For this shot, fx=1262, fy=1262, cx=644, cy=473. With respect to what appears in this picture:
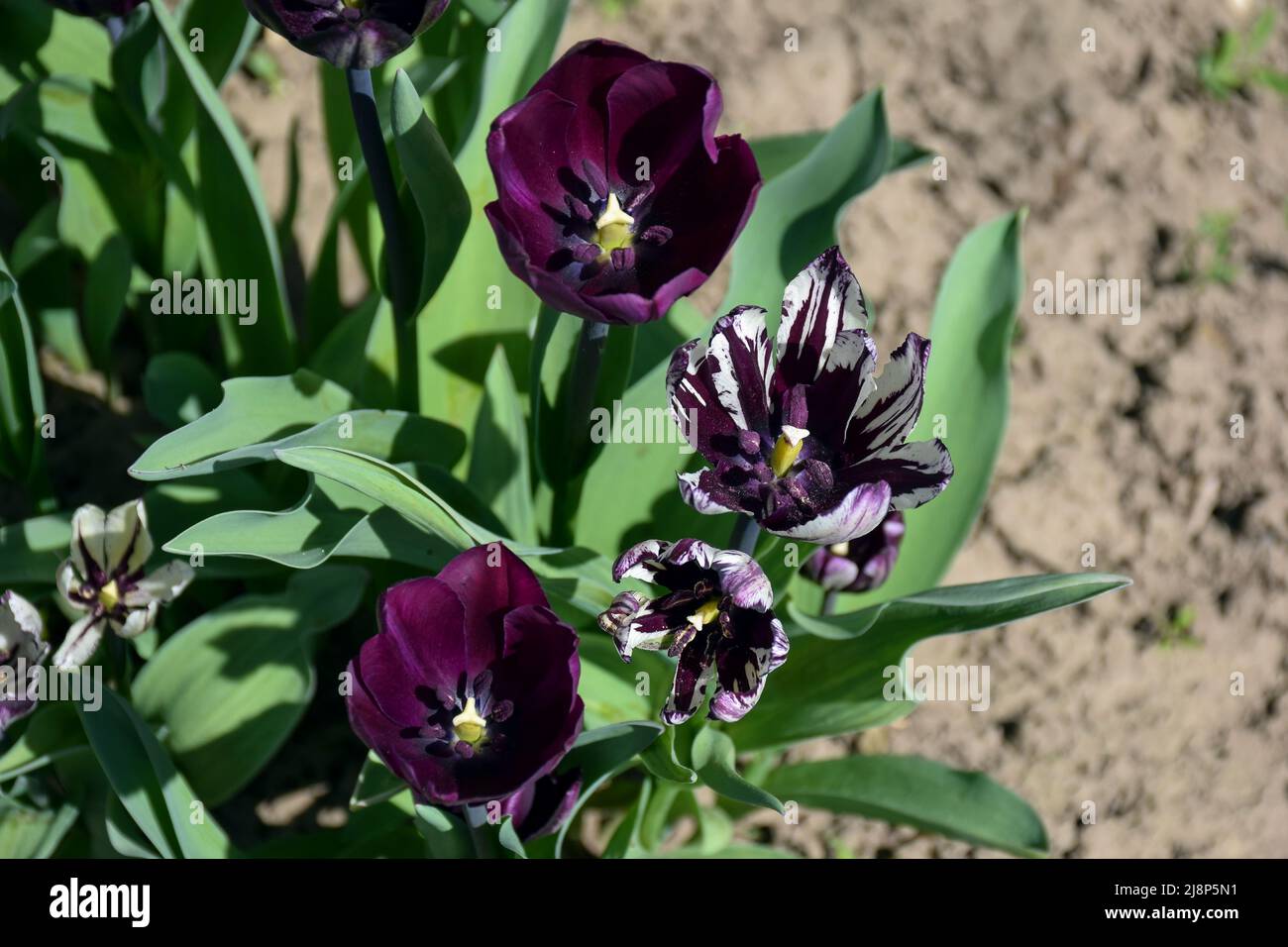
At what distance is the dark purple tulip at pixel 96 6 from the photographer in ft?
6.67

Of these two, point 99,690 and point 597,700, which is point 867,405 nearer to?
point 597,700

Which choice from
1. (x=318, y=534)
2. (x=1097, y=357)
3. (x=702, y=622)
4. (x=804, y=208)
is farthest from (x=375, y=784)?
(x=1097, y=357)

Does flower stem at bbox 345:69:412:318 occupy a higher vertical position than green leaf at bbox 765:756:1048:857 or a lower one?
higher

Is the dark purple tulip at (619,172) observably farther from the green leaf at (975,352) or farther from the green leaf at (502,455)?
the green leaf at (975,352)

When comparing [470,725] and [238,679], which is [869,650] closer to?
[470,725]

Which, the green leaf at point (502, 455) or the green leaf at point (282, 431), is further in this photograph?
the green leaf at point (502, 455)

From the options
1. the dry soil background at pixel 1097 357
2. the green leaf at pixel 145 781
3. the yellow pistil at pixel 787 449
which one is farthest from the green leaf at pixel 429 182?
the dry soil background at pixel 1097 357

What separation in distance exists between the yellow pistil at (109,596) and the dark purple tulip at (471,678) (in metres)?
0.58

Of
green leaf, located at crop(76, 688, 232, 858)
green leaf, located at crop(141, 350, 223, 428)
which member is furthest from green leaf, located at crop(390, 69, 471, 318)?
green leaf, located at crop(76, 688, 232, 858)

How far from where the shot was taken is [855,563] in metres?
2.10

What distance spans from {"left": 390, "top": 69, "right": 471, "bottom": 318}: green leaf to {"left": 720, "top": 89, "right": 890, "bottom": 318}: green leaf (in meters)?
0.60

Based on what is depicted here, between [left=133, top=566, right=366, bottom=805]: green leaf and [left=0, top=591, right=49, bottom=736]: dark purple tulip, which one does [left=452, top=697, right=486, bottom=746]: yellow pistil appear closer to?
[left=133, top=566, right=366, bottom=805]: green leaf

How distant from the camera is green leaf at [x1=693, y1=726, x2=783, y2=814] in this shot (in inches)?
72.3
